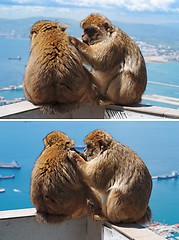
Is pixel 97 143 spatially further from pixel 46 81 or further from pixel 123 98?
pixel 123 98

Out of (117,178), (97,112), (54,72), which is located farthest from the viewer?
(97,112)

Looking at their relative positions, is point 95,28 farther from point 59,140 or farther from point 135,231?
point 135,231

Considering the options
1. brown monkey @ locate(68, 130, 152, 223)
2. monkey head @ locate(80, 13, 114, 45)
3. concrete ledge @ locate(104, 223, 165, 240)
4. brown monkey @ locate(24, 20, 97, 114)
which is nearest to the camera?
concrete ledge @ locate(104, 223, 165, 240)

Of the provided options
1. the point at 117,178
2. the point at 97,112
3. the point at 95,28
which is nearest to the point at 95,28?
the point at 95,28

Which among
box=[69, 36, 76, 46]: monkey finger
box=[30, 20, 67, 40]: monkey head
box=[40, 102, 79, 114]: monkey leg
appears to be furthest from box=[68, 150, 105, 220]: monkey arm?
box=[30, 20, 67, 40]: monkey head

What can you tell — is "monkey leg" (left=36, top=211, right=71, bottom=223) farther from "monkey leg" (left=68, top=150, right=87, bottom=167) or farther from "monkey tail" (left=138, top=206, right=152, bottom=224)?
"monkey tail" (left=138, top=206, right=152, bottom=224)

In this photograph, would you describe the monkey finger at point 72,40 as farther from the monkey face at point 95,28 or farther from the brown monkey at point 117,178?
the brown monkey at point 117,178
